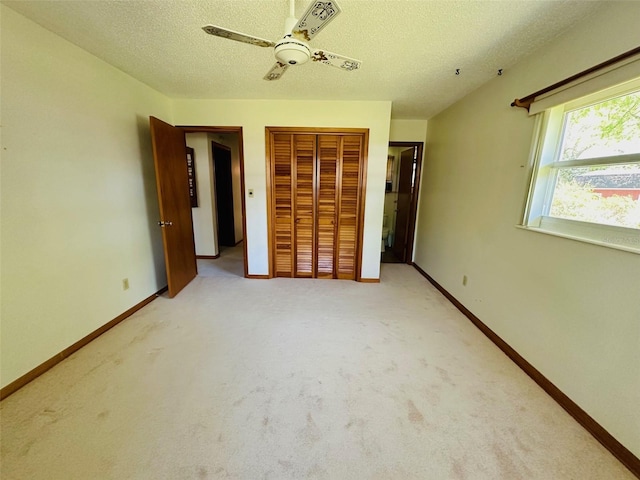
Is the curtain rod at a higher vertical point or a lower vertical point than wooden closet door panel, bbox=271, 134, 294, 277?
higher

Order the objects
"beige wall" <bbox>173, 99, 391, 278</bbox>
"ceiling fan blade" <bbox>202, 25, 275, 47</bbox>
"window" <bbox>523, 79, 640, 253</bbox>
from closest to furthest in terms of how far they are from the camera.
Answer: "ceiling fan blade" <bbox>202, 25, 275, 47</bbox> → "window" <bbox>523, 79, 640, 253</bbox> → "beige wall" <bbox>173, 99, 391, 278</bbox>

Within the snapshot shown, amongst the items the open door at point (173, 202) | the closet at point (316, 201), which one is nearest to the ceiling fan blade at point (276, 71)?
the closet at point (316, 201)

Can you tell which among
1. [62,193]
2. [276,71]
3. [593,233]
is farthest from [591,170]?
[62,193]

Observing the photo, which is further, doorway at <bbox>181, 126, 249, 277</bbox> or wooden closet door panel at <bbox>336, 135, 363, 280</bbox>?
doorway at <bbox>181, 126, 249, 277</bbox>

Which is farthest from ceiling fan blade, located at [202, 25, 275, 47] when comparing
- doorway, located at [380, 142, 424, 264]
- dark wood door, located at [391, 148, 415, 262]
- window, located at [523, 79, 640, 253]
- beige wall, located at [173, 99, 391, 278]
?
dark wood door, located at [391, 148, 415, 262]

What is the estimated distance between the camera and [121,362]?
1.80m

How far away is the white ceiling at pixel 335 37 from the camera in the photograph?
56.4 inches

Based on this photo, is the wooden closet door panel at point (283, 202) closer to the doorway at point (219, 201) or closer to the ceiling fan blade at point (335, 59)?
the doorway at point (219, 201)

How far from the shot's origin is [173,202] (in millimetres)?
2803

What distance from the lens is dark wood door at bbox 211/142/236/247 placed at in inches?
184

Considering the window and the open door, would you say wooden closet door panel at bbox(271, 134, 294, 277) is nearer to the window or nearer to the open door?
the open door

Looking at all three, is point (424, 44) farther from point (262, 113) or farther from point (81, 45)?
point (81, 45)

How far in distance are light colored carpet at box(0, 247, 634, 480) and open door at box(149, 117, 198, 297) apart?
28.0 inches

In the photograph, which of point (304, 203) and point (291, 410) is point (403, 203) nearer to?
point (304, 203)
